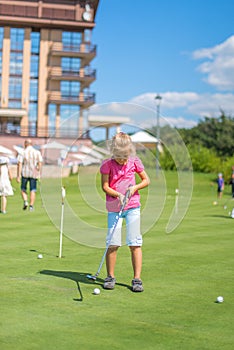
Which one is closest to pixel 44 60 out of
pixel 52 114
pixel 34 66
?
pixel 34 66

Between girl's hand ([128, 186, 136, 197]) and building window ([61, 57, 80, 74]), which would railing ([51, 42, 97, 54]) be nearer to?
building window ([61, 57, 80, 74])

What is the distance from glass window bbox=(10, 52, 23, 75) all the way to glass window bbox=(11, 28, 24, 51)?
0.73 metres

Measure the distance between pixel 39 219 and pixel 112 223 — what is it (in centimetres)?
947

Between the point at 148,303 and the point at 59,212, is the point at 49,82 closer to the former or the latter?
the point at 59,212

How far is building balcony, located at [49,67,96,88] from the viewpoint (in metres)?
70.1

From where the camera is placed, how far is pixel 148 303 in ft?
23.0

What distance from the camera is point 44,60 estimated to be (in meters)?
72.1

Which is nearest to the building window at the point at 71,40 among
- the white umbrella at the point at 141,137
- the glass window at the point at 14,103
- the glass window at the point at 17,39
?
the glass window at the point at 17,39

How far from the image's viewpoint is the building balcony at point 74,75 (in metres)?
70.1

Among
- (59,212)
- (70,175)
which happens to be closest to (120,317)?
(59,212)

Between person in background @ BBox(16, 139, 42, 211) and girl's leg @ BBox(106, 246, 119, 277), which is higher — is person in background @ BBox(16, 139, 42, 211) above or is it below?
above

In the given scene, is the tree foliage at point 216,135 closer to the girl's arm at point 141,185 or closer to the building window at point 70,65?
the building window at point 70,65

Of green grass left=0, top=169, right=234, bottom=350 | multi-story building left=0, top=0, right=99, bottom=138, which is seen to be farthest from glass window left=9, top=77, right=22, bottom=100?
green grass left=0, top=169, right=234, bottom=350

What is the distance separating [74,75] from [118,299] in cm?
6502
